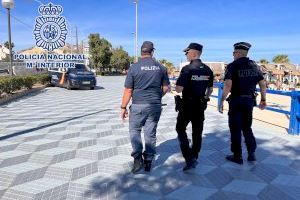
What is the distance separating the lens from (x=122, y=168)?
4.85 metres

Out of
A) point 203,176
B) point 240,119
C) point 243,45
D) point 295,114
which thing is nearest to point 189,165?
point 203,176

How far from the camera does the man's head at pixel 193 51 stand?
457 centimetres

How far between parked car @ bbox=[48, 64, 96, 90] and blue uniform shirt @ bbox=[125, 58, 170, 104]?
1558cm

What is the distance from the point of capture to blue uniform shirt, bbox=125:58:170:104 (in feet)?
14.3

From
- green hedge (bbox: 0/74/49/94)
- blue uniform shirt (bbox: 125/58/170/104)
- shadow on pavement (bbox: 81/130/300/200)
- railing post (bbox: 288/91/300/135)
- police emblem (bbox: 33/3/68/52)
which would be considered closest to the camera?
shadow on pavement (bbox: 81/130/300/200)

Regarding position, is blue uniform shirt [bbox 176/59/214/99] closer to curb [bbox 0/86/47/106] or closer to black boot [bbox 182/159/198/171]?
black boot [bbox 182/159/198/171]

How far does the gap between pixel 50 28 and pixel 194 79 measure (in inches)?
641

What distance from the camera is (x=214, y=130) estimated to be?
25.1 ft

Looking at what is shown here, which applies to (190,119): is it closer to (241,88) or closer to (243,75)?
(241,88)

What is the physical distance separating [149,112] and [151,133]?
312mm

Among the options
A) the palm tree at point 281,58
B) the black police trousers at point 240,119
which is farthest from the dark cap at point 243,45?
the palm tree at point 281,58

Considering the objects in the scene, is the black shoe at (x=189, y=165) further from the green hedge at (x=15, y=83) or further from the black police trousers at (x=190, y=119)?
the green hedge at (x=15, y=83)

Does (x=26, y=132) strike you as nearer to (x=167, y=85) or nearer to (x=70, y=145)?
(x=70, y=145)

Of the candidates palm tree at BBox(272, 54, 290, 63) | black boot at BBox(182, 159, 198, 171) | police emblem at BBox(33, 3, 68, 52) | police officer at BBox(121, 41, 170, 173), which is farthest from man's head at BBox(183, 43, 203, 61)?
palm tree at BBox(272, 54, 290, 63)
